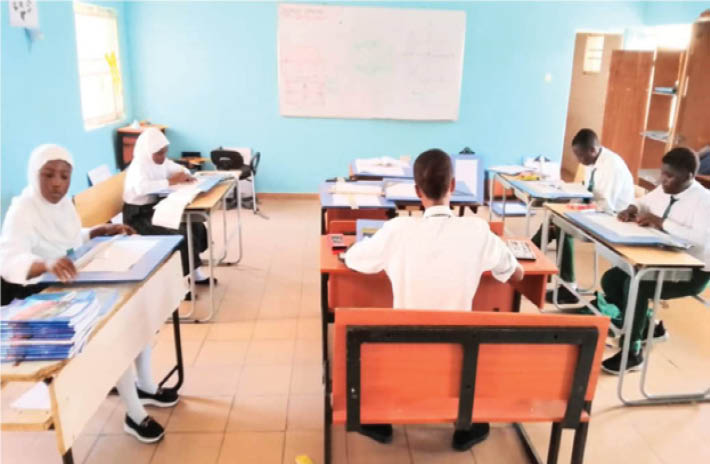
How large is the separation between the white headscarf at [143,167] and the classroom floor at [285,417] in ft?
2.86

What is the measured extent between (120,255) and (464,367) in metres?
1.45

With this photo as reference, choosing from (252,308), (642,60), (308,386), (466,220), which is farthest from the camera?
(642,60)

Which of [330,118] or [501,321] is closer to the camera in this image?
[501,321]

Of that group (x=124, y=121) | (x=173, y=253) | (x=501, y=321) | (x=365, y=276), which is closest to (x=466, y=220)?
(x=501, y=321)

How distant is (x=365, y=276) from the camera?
8.36ft

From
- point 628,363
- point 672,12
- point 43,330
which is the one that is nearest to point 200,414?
point 43,330

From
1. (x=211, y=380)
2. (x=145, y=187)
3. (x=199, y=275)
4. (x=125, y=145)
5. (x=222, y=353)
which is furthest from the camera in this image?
(x=125, y=145)

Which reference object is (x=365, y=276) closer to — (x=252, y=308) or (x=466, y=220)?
(x=466, y=220)

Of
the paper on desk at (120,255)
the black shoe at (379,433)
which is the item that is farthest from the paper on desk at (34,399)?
the black shoe at (379,433)

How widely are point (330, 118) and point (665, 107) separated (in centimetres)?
348

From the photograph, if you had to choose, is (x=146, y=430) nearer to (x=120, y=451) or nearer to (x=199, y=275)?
(x=120, y=451)

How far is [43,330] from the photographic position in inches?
62.2

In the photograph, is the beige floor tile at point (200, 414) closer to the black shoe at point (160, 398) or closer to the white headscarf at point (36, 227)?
the black shoe at point (160, 398)

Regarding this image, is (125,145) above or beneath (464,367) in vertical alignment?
above
